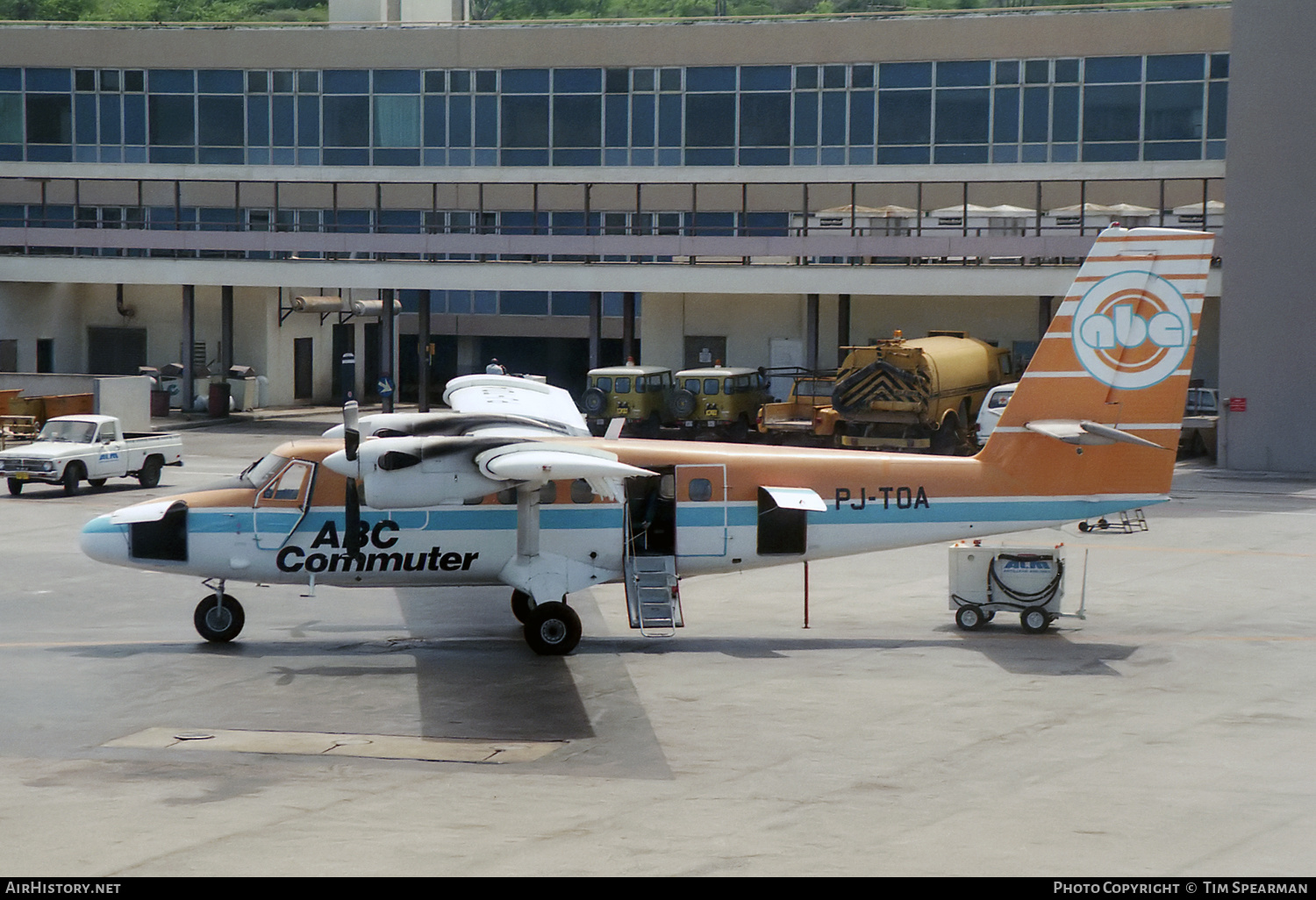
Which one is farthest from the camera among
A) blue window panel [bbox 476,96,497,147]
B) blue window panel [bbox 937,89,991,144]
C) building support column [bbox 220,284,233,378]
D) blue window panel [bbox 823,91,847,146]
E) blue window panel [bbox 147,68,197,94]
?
blue window panel [bbox 147,68,197,94]

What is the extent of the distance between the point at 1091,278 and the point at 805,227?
32.8m

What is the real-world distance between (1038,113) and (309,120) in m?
30.0

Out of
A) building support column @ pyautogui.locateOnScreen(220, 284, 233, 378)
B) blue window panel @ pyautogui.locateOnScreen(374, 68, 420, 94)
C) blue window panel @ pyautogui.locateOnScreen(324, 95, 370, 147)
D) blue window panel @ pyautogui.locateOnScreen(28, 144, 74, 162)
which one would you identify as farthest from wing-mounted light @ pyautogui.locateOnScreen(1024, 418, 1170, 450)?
blue window panel @ pyautogui.locateOnScreen(28, 144, 74, 162)

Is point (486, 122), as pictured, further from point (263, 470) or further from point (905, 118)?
point (263, 470)

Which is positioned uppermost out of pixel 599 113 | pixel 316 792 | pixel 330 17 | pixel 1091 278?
pixel 330 17

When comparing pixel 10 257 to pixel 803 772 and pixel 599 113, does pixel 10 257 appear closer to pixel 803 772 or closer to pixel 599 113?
pixel 599 113

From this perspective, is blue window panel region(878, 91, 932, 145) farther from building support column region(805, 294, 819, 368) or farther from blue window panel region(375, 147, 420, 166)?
blue window panel region(375, 147, 420, 166)

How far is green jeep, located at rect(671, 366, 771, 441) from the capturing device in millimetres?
51188

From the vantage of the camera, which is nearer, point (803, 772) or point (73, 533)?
point (803, 772)

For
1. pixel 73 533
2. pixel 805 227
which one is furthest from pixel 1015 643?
pixel 805 227

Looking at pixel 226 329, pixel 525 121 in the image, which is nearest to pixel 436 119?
pixel 525 121

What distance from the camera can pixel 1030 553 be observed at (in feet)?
78.8

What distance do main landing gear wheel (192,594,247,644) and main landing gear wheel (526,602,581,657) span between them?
4.61 metres
